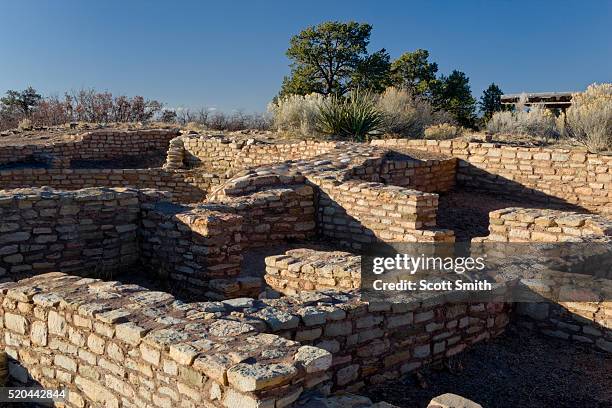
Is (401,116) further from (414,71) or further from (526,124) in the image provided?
(414,71)

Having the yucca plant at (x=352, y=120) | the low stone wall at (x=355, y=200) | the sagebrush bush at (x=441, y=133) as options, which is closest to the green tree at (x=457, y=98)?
the sagebrush bush at (x=441, y=133)

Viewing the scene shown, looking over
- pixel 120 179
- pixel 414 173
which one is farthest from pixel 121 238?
pixel 120 179

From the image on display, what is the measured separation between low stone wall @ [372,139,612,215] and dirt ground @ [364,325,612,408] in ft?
19.6

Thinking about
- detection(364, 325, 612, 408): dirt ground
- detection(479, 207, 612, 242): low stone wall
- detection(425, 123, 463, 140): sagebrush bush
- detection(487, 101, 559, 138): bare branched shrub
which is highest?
detection(487, 101, 559, 138): bare branched shrub

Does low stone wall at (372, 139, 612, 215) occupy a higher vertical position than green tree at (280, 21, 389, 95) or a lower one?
lower

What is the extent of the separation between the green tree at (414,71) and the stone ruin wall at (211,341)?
849 inches

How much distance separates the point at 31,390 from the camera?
454 centimetres

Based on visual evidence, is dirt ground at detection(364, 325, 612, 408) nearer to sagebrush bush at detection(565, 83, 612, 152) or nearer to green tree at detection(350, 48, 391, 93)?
sagebrush bush at detection(565, 83, 612, 152)

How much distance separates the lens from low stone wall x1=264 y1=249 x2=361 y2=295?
5613 millimetres

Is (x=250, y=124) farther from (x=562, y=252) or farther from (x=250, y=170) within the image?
(x=562, y=252)

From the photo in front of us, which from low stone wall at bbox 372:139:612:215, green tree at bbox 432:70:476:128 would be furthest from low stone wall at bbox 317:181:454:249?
green tree at bbox 432:70:476:128

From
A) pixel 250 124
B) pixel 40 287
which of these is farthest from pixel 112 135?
pixel 40 287

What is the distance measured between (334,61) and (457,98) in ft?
18.2

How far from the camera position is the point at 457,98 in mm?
25422
